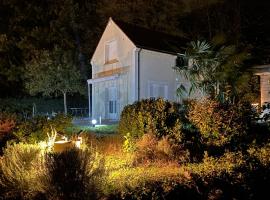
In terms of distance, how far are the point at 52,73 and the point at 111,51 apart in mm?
5889

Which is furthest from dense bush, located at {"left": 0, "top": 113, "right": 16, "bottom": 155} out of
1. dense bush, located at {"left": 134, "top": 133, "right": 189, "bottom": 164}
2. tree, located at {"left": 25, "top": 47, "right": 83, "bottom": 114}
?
tree, located at {"left": 25, "top": 47, "right": 83, "bottom": 114}

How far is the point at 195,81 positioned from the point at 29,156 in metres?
9.67

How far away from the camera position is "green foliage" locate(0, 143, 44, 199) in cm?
756

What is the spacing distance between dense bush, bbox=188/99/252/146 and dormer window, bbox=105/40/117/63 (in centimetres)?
1416

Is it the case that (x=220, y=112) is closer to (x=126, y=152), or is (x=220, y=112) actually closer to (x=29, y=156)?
(x=126, y=152)

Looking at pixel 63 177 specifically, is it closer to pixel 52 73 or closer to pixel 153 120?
pixel 153 120

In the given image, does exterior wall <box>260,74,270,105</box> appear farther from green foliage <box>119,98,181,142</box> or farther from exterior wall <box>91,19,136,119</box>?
green foliage <box>119,98,181,142</box>

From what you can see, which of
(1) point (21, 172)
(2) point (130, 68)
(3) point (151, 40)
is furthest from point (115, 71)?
(1) point (21, 172)

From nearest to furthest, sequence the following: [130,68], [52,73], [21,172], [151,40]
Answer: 1. [21,172]
2. [130,68]
3. [151,40]
4. [52,73]

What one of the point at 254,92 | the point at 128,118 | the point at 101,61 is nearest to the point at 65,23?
the point at 101,61

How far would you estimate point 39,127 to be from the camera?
500 inches

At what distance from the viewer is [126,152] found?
11750 mm

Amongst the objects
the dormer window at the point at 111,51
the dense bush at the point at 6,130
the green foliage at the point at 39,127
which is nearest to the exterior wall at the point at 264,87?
the dormer window at the point at 111,51

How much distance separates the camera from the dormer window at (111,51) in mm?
25453
